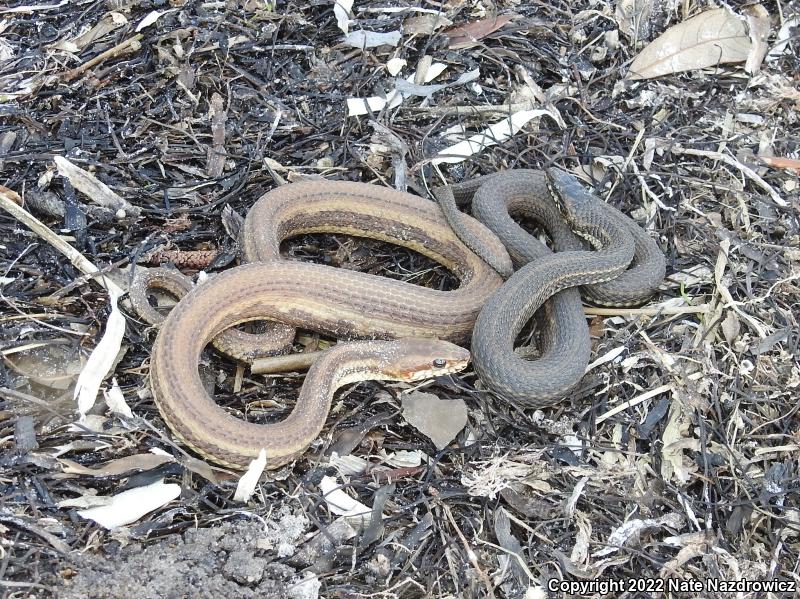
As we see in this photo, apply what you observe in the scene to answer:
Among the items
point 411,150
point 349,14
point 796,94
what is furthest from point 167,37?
point 796,94

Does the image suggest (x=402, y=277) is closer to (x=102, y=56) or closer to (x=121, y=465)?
(x=121, y=465)

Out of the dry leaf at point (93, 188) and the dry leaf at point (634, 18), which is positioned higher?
the dry leaf at point (634, 18)

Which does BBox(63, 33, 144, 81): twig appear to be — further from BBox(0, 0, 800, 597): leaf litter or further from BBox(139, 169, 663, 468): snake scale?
BBox(139, 169, 663, 468): snake scale

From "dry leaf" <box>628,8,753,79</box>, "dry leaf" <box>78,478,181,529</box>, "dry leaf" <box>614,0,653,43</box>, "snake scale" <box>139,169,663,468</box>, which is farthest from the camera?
"dry leaf" <box>614,0,653,43</box>

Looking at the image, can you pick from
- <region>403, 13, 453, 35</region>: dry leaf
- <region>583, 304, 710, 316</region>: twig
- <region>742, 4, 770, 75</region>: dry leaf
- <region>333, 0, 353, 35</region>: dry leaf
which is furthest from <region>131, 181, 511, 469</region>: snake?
<region>742, 4, 770, 75</region>: dry leaf

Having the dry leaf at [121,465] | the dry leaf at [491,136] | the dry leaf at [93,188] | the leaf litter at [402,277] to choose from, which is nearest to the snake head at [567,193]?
the leaf litter at [402,277]

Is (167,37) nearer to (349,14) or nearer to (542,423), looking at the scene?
(349,14)

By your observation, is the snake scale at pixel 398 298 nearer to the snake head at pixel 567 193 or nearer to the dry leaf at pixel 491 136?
the snake head at pixel 567 193

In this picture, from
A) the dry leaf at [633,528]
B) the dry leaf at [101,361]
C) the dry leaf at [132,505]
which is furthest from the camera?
the dry leaf at [101,361]
